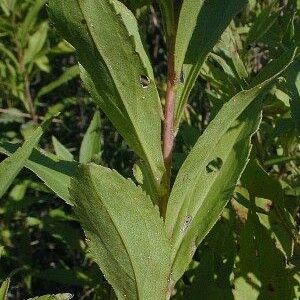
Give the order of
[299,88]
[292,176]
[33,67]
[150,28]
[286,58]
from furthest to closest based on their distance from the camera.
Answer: [150,28] < [33,67] < [292,176] < [299,88] < [286,58]

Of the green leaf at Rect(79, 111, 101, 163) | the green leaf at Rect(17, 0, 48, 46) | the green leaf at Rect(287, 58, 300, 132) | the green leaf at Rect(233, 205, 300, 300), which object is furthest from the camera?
the green leaf at Rect(17, 0, 48, 46)

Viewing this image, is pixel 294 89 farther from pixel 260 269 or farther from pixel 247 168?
pixel 260 269

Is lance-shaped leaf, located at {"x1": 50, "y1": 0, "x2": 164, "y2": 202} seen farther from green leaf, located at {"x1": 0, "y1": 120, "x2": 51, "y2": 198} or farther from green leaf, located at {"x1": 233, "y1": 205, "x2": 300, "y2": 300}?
green leaf, located at {"x1": 233, "y1": 205, "x2": 300, "y2": 300}

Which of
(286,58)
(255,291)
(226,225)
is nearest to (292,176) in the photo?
(226,225)

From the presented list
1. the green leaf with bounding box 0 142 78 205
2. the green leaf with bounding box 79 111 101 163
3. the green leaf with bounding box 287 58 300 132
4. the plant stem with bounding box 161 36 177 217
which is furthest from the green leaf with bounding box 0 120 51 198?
the green leaf with bounding box 79 111 101 163

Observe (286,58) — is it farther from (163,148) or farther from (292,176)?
(292,176)

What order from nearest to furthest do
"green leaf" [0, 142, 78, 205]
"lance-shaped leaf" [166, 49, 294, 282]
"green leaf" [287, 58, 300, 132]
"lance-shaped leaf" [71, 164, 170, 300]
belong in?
"lance-shaped leaf" [71, 164, 170, 300], "lance-shaped leaf" [166, 49, 294, 282], "green leaf" [0, 142, 78, 205], "green leaf" [287, 58, 300, 132]

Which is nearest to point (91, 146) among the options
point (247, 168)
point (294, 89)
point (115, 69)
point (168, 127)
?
point (247, 168)

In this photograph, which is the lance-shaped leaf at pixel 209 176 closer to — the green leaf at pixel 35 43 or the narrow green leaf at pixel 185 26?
the narrow green leaf at pixel 185 26
